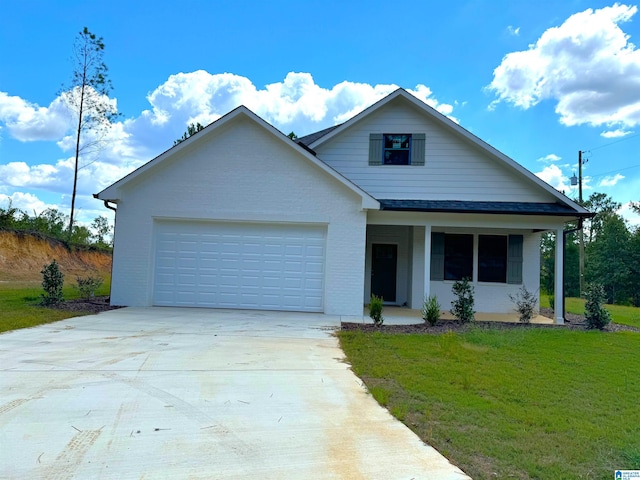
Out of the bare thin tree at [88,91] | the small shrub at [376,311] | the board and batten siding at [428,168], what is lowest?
the small shrub at [376,311]

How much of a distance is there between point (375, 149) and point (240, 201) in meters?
4.57

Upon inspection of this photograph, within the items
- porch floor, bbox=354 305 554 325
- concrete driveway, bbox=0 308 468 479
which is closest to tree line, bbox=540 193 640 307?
porch floor, bbox=354 305 554 325

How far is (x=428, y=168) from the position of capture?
13055 millimetres

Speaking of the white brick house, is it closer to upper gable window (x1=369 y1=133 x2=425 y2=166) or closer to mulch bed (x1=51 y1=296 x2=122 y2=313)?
mulch bed (x1=51 y1=296 x2=122 y2=313)

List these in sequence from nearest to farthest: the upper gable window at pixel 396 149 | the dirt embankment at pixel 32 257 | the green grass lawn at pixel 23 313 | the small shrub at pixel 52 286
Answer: the green grass lawn at pixel 23 313
the small shrub at pixel 52 286
the upper gable window at pixel 396 149
the dirt embankment at pixel 32 257

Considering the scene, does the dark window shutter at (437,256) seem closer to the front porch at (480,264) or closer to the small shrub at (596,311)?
the front porch at (480,264)

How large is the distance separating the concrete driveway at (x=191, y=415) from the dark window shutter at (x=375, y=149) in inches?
293

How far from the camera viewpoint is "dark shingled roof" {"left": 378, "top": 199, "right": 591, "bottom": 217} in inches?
451

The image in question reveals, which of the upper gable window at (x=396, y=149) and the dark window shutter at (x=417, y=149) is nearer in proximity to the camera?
the dark window shutter at (x=417, y=149)

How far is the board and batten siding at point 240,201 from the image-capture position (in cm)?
1141

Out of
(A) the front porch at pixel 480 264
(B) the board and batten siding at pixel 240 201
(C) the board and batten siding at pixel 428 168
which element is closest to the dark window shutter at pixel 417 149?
(C) the board and batten siding at pixel 428 168

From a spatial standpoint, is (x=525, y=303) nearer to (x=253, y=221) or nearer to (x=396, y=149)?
(x=396, y=149)

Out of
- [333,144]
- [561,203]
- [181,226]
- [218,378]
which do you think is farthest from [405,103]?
[218,378]

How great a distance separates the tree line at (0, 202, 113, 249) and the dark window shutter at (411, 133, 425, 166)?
58.2 ft
